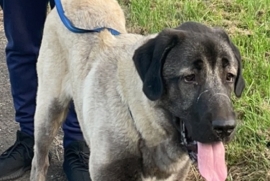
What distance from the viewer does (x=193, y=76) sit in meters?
3.60

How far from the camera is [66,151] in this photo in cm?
519

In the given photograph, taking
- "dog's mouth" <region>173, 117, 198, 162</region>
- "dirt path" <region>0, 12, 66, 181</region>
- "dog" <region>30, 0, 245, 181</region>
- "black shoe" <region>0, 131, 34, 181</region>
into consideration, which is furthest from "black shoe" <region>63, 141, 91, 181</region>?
"dog's mouth" <region>173, 117, 198, 162</region>

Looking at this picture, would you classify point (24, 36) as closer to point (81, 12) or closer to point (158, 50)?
point (81, 12)

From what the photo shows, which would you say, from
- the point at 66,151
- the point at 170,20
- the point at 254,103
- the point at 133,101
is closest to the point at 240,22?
the point at 170,20

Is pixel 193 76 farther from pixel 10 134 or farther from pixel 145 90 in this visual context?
pixel 10 134

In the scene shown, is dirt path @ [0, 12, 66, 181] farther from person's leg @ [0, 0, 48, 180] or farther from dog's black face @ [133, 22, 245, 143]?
dog's black face @ [133, 22, 245, 143]

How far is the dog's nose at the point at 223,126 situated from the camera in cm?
342

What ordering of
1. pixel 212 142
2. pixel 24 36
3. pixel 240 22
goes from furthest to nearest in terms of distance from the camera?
pixel 240 22 → pixel 24 36 → pixel 212 142

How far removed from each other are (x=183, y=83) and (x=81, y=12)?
4.30ft

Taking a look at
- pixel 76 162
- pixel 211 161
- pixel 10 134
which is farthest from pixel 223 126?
pixel 10 134

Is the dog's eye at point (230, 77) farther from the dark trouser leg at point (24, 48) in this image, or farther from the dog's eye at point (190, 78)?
the dark trouser leg at point (24, 48)

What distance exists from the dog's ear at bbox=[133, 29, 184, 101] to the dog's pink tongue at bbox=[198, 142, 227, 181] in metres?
0.40

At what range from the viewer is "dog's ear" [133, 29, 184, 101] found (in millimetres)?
3602

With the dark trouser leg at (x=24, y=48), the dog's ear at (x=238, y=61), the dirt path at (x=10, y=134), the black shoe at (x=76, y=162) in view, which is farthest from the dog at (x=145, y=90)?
the dirt path at (x=10, y=134)
